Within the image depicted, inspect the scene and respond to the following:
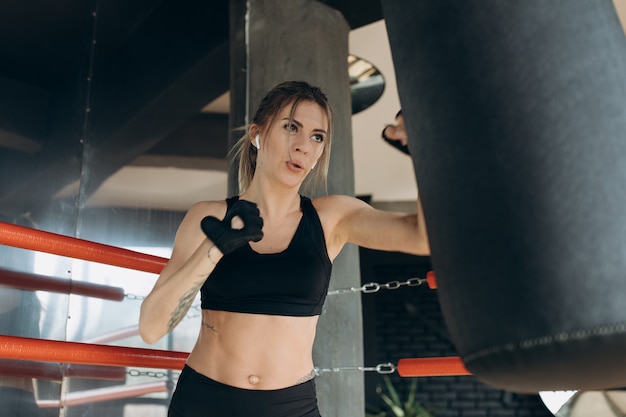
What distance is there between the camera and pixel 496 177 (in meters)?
0.85

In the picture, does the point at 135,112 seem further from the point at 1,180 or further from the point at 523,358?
the point at 523,358

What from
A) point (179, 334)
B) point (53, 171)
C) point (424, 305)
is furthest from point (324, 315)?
point (424, 305)

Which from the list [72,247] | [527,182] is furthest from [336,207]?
[527,182]

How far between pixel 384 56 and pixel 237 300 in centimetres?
330

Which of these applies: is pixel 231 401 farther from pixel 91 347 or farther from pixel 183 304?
pixel 91 347

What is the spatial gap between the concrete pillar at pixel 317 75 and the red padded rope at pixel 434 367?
454mm

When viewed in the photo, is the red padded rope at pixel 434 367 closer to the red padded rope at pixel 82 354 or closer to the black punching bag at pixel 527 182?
the red padded rope at pixel 82 354

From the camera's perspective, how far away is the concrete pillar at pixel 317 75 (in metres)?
2.38

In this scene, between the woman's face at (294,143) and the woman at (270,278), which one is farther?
the woman's face at (294,143)

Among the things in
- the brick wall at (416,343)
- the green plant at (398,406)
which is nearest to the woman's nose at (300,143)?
the green plant at (398,406)

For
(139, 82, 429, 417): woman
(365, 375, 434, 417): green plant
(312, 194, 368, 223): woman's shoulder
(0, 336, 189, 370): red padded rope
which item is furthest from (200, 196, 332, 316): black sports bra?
(365, 375, 434, 417): green plant

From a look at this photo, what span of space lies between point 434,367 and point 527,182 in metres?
1.14

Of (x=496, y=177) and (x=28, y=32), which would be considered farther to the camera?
(x=28, y=32)

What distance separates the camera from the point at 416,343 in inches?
275
